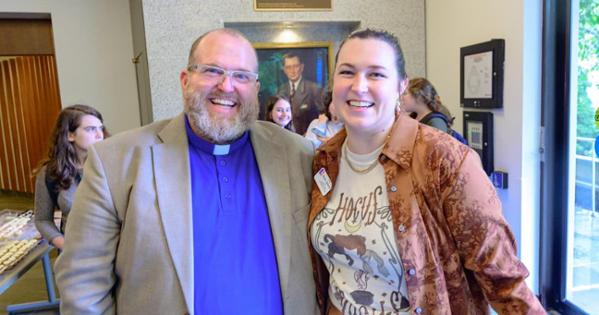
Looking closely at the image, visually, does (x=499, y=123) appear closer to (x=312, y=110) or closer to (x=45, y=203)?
(x=312, y=110)

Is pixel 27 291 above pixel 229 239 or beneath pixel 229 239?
beneath

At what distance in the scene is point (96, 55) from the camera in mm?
4793

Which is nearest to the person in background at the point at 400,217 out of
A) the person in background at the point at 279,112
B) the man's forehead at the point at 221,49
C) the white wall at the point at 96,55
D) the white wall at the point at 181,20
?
the man's forehead at the point at 221,49

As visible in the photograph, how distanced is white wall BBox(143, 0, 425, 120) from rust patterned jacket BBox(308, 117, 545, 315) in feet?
9.70

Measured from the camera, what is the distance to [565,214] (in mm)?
2756

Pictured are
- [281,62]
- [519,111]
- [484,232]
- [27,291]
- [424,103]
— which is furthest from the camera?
[281,62]

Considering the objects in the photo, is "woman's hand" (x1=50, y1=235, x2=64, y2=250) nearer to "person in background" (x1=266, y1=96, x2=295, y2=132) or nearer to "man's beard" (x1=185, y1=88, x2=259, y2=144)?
"man's beard" (x1=185, y1=88, x2=259, y2=144)

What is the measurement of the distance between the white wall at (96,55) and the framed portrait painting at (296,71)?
5.96 ft

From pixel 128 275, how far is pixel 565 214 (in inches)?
106

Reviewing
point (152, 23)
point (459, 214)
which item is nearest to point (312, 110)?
point (152, 23)

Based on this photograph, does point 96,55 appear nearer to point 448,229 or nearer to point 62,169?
point 62,169

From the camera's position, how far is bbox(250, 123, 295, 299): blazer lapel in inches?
49.8

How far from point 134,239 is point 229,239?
0.26m

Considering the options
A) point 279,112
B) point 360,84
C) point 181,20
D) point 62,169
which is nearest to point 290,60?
point 279,112
